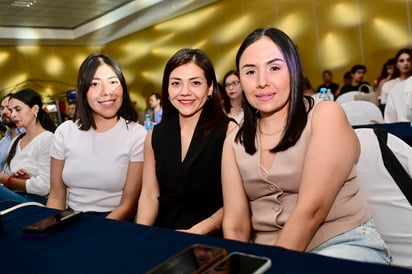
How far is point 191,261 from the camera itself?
2.41ft

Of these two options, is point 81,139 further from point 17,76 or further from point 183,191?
point 17,76

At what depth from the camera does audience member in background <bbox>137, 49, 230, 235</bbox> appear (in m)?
1.71

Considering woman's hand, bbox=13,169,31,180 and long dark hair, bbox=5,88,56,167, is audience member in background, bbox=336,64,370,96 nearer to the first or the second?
long dark hair, bbox=5,88,56,167

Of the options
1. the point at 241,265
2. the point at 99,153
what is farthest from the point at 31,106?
the point at 241,265

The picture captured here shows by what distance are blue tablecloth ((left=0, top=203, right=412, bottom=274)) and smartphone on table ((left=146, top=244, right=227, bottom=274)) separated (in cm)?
6

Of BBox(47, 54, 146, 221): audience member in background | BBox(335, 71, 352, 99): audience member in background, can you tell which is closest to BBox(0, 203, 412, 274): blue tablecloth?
BBox(47, 54, 146, 221): audience member in background

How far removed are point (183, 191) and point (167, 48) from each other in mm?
9970

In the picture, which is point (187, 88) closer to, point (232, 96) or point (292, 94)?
point (292, 94)

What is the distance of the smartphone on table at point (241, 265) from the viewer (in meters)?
0.68

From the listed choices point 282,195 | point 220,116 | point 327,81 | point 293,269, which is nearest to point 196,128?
point 220,116

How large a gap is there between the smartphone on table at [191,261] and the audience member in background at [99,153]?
1.20 metres

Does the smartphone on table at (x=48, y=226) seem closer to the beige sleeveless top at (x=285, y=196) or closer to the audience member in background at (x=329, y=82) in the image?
the beige sleeveless top at (x=285, y=196)

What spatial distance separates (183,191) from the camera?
1.71m

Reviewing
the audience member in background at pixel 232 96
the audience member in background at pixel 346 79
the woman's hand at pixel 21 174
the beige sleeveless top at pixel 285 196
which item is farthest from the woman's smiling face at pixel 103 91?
the audience member in background at pixel 346 79
